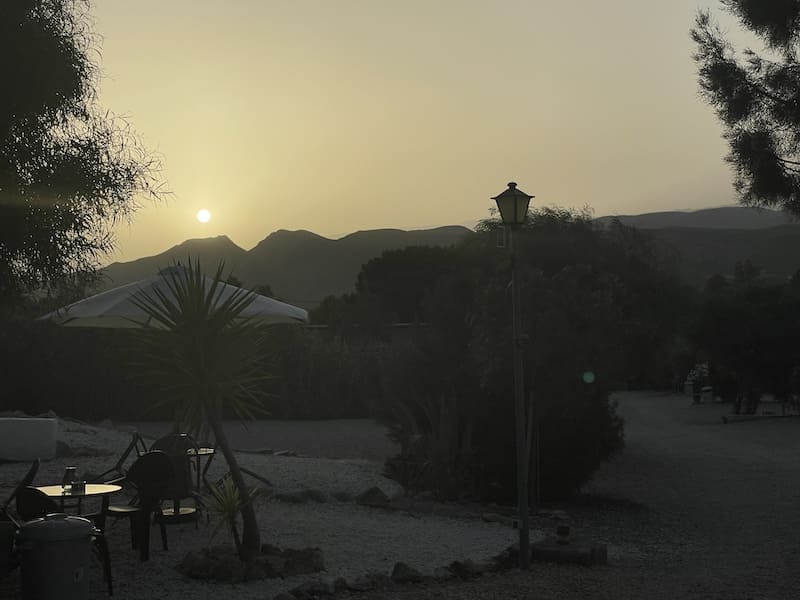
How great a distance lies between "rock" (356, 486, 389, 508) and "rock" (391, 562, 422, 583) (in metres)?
3.05

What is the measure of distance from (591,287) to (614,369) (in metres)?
0.97

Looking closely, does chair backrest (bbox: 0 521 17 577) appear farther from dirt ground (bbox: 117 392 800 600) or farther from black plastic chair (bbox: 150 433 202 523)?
dirt ground (bbox: 117 392 800 600)

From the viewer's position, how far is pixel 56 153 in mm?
7055

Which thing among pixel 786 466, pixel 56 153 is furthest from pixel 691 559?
pixel 786 466

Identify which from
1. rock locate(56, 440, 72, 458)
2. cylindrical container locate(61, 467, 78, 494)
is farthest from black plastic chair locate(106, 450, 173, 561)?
rock locate(56, 440, 72, 458)

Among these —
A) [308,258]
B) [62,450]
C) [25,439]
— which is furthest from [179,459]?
[308,258]

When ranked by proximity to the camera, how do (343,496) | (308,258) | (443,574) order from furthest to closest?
(308,258), (343,496), (443,574)

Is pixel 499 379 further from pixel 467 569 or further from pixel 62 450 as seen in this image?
pixel 62 450

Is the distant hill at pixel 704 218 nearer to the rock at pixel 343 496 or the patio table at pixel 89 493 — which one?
the rock at pixel 343 496

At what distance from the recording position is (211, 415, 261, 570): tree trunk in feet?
19.9

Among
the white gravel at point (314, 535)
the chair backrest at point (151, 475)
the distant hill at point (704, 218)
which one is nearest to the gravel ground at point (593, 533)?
the white gravel at point (314, 535)

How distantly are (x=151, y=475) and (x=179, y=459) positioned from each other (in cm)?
118

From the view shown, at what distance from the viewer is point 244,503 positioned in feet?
20.1

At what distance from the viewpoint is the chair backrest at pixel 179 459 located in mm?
7020
